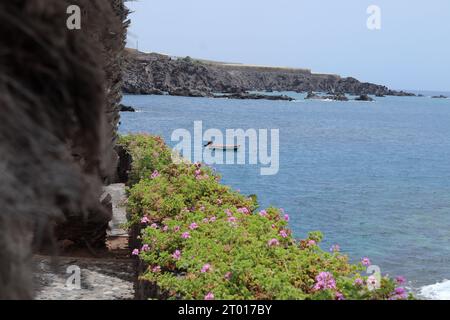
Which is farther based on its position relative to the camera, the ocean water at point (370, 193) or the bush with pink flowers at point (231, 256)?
the ocean water at point (370, 193)

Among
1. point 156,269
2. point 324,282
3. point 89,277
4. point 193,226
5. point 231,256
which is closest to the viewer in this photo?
point 324,282

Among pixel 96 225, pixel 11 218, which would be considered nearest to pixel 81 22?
pixel 11 218

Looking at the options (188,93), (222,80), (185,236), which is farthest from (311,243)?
(222,80)

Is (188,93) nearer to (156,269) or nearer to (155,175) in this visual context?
(155,175)

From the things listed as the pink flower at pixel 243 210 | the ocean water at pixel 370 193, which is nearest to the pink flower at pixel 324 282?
the pink flower at pixel 243 210

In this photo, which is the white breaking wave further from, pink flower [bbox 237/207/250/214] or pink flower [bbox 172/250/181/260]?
pink flower [bbox 172/250/181/260]

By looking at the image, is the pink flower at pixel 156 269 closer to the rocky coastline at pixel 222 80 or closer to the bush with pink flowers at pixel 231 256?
the bush with pink flowers at pixel 231 256

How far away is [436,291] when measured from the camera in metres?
15.5

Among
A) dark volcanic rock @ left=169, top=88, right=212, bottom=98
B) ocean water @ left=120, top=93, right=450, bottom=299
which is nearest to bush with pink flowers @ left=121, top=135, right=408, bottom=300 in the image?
ocean water @ left=120, top=93, right=450, bottom=299

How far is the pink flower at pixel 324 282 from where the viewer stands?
16.9 feet

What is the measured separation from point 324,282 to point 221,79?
484ft

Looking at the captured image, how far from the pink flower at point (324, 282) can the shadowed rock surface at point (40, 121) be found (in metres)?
3.19

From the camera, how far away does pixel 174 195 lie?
28.4 ft

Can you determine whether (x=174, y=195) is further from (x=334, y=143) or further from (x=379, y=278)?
(x=334, y=143)
